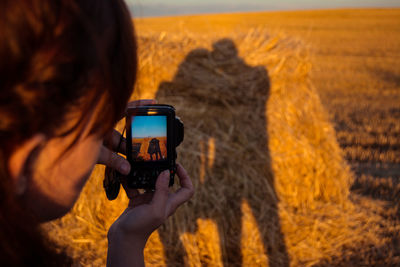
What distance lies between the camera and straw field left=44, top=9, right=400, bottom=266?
103 inches

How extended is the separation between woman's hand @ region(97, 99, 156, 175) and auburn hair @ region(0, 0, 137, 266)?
0.97 feet

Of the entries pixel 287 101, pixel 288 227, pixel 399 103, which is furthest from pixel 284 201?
pixel 399 103

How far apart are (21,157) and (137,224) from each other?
1.66 feet

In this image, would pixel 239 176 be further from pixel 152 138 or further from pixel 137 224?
pixel 137 224

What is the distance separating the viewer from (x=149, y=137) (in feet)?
4.31

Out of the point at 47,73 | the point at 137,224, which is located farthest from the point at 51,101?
the point at 137,224

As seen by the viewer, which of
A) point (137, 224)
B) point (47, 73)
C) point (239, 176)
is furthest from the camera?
point (239, 176)

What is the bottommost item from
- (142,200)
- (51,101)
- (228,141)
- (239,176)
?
(239,176)

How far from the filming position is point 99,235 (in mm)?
2734

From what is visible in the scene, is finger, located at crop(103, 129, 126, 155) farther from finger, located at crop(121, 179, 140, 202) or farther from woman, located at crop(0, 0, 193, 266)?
woman, located at crop(0, 0, 193, 266)

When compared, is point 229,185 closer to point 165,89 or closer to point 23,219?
point 165,89

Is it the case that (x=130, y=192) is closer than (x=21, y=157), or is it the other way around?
(x=21, y=157)

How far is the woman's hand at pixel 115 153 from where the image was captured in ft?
3.32

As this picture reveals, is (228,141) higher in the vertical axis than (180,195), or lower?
higher
